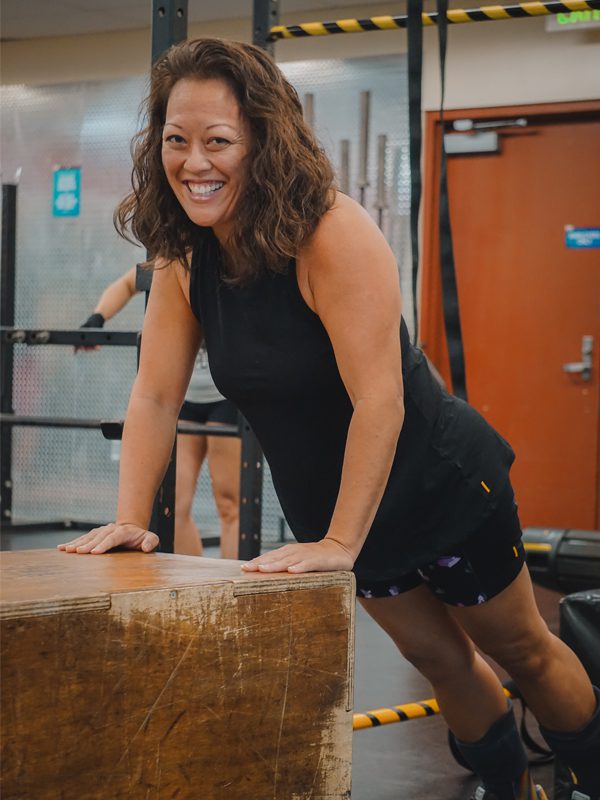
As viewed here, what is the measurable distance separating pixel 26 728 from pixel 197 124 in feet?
2.67

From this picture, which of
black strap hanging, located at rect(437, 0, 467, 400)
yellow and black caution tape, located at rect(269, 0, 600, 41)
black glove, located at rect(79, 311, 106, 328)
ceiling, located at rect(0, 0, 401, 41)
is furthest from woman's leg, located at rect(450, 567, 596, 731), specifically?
ceiling, located at rect(0, 0, 401, 41)

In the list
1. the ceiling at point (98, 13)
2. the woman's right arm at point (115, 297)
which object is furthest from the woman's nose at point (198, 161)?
the ceiling at point (98, 13)

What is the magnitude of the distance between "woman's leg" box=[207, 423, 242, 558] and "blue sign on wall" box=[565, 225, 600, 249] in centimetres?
234

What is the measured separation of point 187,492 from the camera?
3.73 m

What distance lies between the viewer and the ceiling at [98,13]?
5953 millimetres

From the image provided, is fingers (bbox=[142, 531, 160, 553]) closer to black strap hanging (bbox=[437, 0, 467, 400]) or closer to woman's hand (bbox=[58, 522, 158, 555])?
woman's hand (bbox=[58, 522, 158, 555])

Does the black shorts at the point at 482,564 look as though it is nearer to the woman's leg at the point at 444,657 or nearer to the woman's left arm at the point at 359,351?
the woman's leg at the point at 444,657

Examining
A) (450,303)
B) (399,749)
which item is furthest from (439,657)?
(399,749)

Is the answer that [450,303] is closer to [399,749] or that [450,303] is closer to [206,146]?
[206,146]

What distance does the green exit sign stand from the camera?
202 inches

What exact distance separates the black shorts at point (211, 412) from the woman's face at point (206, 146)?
2207 millimetres

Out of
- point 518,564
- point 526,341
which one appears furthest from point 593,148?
point 518,564

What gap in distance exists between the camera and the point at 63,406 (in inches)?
261

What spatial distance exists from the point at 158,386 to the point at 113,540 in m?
0.26
